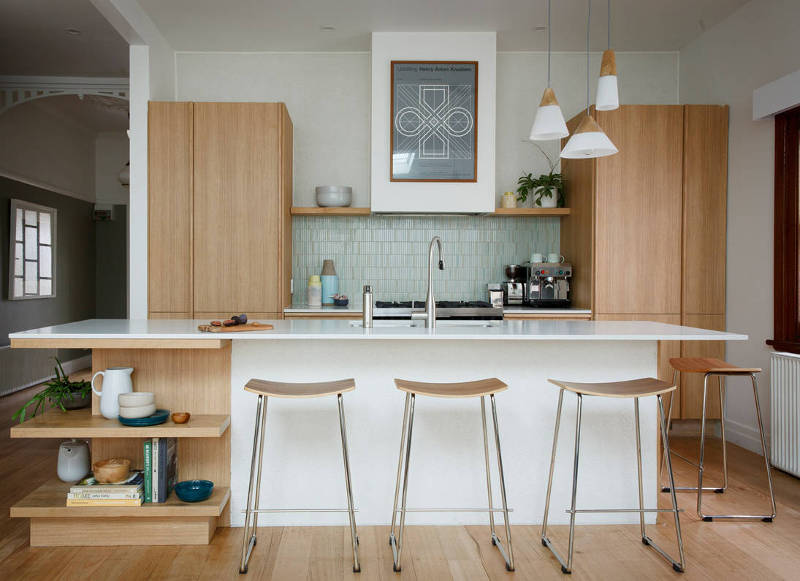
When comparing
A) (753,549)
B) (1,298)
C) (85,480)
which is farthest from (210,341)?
(1,298)

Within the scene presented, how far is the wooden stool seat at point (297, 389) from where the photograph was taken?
2.33 m

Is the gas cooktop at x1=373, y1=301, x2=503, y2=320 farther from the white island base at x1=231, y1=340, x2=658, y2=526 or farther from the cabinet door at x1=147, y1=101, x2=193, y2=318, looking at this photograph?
the cabinet door at x1=147, y1=101, x2=193, y2=318

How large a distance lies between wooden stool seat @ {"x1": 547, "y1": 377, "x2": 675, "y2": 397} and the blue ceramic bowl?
160cm

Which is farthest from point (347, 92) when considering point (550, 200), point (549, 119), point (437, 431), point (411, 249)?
point (437, 431)

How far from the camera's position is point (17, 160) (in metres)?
6.33

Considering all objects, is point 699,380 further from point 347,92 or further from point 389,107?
point 347,92

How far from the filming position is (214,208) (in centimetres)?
432

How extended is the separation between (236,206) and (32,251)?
388 centimetres

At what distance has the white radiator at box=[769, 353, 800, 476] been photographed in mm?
3459

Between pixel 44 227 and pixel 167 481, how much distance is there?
566cm

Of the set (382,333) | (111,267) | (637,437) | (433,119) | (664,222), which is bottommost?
(637,437)

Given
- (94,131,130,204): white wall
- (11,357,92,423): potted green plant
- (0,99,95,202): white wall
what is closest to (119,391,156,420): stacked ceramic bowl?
(11,357,92,423): potted green plant

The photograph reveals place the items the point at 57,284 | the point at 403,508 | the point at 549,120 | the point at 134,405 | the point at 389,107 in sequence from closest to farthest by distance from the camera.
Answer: the point at 403,508 → the point at 134,405 → the point at 549,120 → the point at 389,107 → the point at 57,284

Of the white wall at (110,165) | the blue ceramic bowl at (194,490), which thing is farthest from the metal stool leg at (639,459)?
the white wall at (110,165)
